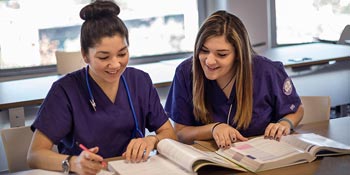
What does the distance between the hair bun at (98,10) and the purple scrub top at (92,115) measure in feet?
0.70

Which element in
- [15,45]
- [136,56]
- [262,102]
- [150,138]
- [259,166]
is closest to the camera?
[259,166]

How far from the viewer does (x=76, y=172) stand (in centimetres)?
152

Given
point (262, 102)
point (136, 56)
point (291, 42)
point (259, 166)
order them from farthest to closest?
point (291, 42)
point (136, 56)
point (262, 102)
point (259, 166)

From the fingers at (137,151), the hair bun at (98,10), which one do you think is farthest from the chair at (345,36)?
the fingers at (137,151)

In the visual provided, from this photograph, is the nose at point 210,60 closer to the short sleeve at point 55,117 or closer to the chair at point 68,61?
the short sleeve at point 55,117

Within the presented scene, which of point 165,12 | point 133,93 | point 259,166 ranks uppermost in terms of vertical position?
point 165,12

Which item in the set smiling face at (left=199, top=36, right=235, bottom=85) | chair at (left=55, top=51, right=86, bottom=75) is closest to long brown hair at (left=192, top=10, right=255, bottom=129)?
smiling face at (left=199, top=36, right=235, bottom=85)

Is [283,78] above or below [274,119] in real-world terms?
above

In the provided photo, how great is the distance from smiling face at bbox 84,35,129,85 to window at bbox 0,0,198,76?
6.28ft

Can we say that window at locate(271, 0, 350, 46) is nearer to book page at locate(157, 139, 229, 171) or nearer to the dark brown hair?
the dark brown hair

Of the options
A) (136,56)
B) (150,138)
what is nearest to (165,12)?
(136,56)

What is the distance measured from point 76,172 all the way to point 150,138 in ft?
1.01

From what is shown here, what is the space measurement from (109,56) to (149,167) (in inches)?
16.2

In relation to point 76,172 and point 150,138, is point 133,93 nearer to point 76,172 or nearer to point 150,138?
point 150,138
